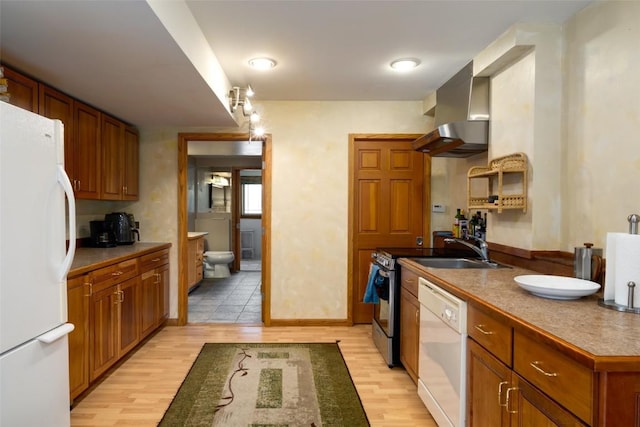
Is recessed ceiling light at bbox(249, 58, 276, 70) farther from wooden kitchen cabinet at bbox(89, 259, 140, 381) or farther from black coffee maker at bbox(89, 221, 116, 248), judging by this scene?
black coffee maker at bbox(89, 221, 116, 248)

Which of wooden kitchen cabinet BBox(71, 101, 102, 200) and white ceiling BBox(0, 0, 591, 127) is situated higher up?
white ceiling BBox(0, 0, 591, 127)

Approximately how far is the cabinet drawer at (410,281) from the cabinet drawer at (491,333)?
2.39 feet

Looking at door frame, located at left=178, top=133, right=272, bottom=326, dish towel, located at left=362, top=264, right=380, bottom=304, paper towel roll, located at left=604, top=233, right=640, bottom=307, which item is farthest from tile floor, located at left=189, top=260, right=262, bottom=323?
paper towel roll, located at left=604, top=233, right=640, bottom=307

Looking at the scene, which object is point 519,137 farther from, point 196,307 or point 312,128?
point 196,307

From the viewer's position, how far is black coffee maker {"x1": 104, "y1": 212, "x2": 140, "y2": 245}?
325 centimetres

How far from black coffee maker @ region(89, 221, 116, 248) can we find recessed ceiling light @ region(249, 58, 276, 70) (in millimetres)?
1996

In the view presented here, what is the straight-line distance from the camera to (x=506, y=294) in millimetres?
1558

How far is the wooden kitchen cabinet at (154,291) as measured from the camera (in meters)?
3.04

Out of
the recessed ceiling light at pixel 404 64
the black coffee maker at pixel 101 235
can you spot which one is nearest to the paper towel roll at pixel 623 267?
the recessed ceiling light at pixel 404 64

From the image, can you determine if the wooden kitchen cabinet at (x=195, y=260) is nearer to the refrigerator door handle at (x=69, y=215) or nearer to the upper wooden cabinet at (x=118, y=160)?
the upper wooden cabinet at (x=118, y=160)

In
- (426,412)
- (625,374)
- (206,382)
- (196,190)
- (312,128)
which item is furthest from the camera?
(196,190)

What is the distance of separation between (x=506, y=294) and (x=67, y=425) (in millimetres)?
2079

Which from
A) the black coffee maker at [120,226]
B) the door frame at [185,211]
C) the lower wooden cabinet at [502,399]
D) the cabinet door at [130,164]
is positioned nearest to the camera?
the lower wooden cabinet at [502,399]

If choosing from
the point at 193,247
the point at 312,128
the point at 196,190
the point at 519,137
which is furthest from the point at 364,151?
the point at 196,190
